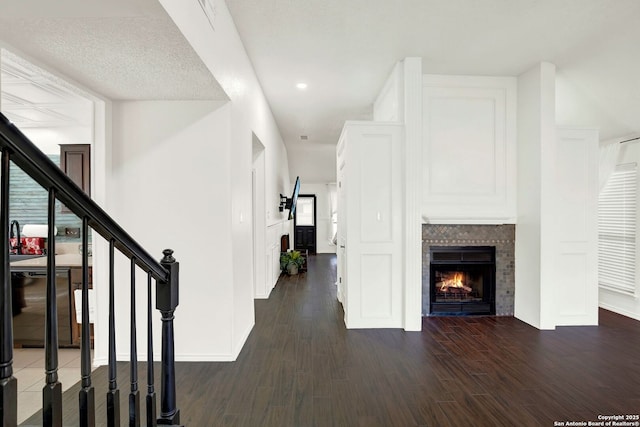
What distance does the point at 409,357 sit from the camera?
2.79 meters

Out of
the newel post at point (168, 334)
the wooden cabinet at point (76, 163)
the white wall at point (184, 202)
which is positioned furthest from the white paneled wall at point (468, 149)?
the wooden cabinet at point (76, 163)

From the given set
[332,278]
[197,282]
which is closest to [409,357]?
[197,282]

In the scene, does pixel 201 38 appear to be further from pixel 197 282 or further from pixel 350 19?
pixel 197 282

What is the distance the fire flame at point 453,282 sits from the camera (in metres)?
3.94

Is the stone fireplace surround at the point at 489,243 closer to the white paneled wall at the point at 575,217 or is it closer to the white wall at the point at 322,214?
the white paneled wall at the point at 575,217

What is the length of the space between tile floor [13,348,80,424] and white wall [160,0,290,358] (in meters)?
1.33

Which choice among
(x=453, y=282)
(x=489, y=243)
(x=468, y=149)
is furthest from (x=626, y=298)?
(x=468, y=149)

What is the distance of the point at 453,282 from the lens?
3961mm

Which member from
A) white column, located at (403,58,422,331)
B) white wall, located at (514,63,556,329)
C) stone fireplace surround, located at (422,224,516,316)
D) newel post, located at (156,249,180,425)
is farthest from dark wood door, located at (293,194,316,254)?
newel post, located at (156,249,180,425)

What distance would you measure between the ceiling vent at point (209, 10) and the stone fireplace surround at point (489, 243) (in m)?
2.94

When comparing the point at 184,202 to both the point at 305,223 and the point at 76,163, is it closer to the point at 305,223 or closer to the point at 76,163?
the point at 76,163

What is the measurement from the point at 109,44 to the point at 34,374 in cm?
268

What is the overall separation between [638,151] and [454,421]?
3975mm

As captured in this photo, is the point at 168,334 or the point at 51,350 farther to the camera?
the point at 168,334
